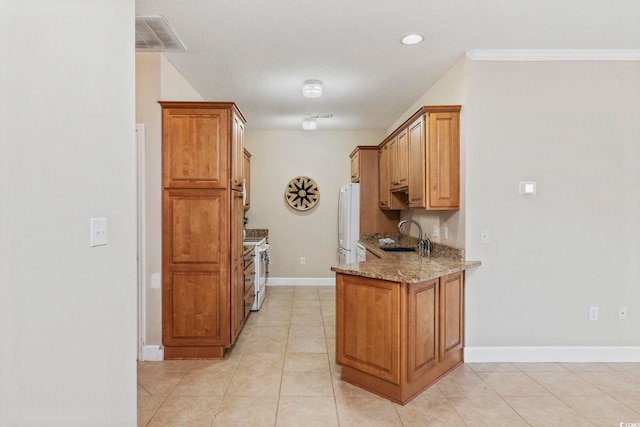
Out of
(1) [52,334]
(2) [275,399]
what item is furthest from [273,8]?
(2) [275,399]

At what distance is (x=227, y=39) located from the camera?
291 centimetres

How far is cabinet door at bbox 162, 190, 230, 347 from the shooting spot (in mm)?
3150

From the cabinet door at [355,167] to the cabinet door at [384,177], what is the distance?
360 mm

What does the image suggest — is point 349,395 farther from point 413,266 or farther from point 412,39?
point 412,39

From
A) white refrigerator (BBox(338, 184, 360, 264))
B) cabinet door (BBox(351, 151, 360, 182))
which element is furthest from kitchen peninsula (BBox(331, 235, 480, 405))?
cabinet door (BBox(351, 151, 360, 182))

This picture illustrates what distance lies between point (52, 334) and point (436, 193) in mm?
2882

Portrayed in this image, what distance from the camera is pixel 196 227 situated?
3.16 meters

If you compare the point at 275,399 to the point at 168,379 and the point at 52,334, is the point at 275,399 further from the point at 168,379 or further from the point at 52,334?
the point at 52,334

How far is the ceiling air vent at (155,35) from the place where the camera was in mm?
2598

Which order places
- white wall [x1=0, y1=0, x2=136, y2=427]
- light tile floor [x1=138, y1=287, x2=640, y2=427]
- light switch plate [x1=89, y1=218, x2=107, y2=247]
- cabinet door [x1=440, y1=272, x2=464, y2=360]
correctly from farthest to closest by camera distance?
cabinet door [x1=440, y1=272, x2=464, y2=360] → light tile floor [x1=138, y1=287, x2=640, y2=427] → light switch plate [x1=89, y1=218, x2=107, y2=247] → white wall [x1=0, y1=0, x2=136, y2=427]

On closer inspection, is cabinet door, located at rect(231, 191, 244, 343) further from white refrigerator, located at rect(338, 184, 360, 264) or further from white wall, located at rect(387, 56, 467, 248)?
white wall, located at rect(387, 56, 467, 248)

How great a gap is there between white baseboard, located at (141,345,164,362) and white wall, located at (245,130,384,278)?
312cm

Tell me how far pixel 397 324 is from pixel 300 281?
3.91 meters

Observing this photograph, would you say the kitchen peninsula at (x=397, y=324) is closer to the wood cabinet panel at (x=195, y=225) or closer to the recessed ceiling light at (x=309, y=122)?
the wood cabinet panel at (x=195, y=225)
